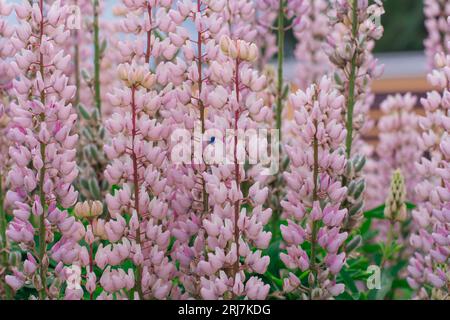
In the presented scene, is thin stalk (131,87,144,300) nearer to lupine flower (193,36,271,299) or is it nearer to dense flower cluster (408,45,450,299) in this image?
lupine flower (193,36,271,299)

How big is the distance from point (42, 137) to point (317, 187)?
38cm

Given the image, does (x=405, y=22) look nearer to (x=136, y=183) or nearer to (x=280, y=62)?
(x=280, y=62)

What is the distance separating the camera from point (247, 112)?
3.50ft

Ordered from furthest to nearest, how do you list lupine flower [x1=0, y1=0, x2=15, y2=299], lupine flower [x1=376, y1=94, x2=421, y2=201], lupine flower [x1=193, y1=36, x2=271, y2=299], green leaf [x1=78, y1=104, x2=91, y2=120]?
1. lupine flower [x1=376, y1=94, x2=421, y2=201]
2. green leaf [x1=78, y1=104, x2=91, y2=120]
3. lupine flower [x1=0, y1=0, x2=15, y2=299]
4. lupine flower [x1=193, y1=36, x2=271, y2=299]

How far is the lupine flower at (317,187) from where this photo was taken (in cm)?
110

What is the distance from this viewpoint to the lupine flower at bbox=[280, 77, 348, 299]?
110cm

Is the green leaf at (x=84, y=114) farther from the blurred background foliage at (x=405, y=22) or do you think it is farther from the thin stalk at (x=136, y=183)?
the blurred background foliage at (x=405, y=22)

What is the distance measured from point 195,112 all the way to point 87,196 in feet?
1.31

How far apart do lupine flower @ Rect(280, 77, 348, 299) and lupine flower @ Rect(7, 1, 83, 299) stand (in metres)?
0.30

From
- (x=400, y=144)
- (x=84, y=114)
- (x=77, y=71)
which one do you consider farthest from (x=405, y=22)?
(x=84, y=114)

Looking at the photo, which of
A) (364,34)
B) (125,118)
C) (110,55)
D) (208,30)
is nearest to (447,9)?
(364,34)

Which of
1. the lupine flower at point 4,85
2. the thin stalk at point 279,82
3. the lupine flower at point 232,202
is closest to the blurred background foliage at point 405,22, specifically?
the thin stalk at point 279,82

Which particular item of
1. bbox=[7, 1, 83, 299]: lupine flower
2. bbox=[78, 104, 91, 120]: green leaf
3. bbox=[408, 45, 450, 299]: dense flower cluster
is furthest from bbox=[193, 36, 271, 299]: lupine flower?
bbox=[78, 104, 91, 120]: green leaf

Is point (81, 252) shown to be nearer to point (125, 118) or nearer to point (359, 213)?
point (125, 118)
